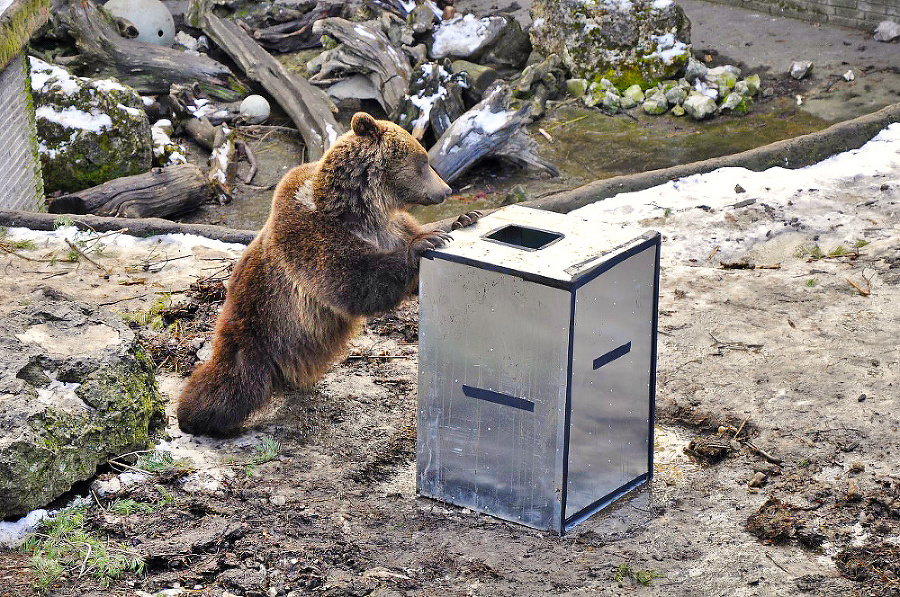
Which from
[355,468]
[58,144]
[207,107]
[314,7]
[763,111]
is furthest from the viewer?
[314,7]

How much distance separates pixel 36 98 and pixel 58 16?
311 cm

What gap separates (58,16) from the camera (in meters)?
12.1

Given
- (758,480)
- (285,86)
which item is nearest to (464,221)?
(758,480)

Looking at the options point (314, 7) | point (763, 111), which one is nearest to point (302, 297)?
point (763, 111)

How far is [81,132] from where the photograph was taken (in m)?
9.54

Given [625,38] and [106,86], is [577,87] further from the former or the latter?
[106,86]

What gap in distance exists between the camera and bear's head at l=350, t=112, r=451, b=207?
4648 millimetres

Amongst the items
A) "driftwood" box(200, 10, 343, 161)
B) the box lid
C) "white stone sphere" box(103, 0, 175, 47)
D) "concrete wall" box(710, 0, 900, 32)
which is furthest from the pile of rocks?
the box lid

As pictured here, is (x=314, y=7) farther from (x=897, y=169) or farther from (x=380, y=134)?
(x=380, y=134)

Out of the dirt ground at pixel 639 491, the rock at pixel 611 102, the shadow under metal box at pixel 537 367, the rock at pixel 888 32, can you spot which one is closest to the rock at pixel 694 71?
the rock at pixel 611 102

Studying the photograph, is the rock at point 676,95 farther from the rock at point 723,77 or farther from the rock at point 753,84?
the rock at point 753,84

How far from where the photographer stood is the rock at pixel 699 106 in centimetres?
1088

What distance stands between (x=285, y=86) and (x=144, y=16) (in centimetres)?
237

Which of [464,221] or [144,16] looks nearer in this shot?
[464,221]
